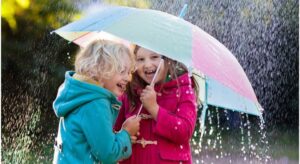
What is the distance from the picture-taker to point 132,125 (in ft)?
10.2

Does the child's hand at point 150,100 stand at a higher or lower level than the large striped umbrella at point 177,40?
lower

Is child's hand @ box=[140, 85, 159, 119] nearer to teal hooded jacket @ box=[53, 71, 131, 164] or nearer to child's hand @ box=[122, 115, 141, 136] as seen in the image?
child's hand @ box=[122, 115, 141, 136]

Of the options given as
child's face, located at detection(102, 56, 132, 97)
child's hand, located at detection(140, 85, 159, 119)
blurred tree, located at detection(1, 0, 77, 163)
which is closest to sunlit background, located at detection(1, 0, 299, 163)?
blurred tree, located at detection(1, 0, 77, 163)

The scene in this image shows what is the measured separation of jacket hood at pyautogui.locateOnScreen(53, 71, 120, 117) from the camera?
288 centimetres

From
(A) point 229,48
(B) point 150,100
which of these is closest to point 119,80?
(B) point 150,100

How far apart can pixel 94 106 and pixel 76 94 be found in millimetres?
86

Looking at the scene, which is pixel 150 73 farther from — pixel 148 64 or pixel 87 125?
pixel 87 125

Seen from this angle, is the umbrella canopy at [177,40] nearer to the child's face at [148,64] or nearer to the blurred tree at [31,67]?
the child's face at [148,64]

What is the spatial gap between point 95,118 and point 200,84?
2.69 feet

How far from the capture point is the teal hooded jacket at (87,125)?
9.37 ft

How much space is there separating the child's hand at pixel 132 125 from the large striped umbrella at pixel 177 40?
0.30 metres

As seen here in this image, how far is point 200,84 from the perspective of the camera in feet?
11.6

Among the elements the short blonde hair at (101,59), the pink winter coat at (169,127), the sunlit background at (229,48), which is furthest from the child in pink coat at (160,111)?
the sunlit background at (229,48)

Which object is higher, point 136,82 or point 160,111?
point 136,82
